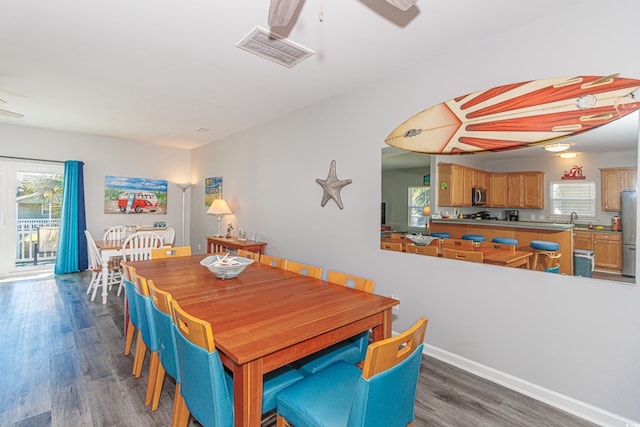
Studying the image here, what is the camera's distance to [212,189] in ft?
19.8

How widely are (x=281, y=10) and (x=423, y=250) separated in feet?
7.17

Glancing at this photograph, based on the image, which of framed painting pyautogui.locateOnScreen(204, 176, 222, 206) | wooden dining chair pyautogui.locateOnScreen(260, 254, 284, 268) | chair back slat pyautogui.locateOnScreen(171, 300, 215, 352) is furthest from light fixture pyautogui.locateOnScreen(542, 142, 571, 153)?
framed painting pyautogui.locateOnScreen(204, 176, 222, 206)

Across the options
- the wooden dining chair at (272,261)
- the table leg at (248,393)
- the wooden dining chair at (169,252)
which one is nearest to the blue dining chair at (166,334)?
the table leg at (248,393)

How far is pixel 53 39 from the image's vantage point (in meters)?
2.41

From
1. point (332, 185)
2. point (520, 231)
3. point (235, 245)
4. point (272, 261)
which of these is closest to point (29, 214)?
point (235, 245)

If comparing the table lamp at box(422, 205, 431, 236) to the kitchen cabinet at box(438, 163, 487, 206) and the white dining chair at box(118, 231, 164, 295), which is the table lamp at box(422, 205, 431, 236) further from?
the white dining chair at box(118, 231, 164, 295)

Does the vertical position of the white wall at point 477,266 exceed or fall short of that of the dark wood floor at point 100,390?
it exceeds it

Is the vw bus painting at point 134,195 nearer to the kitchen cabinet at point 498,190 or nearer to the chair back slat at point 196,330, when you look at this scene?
the chair back slat at point 196,330

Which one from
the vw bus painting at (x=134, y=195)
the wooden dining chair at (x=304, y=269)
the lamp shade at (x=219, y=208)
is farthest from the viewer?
the vw bus painting at (x=134, y=195)

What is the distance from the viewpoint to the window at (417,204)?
2736 millimetres

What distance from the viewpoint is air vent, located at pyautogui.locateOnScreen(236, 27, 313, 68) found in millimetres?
2330

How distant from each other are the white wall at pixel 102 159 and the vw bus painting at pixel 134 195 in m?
0.09

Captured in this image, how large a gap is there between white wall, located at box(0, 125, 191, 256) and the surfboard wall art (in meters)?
5.64

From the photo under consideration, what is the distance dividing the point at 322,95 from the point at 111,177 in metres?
4.90
